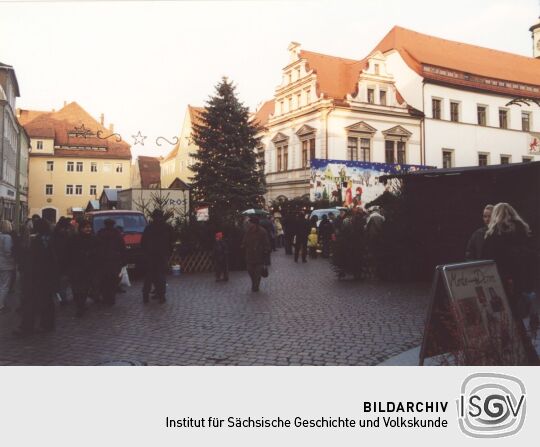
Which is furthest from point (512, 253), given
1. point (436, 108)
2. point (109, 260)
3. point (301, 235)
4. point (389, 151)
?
point (389, 151)

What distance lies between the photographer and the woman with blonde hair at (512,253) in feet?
14.5

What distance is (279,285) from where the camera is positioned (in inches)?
408

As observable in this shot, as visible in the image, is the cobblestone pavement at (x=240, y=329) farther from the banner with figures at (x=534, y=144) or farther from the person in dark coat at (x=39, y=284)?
the banner with figures at (x=534, y=144)

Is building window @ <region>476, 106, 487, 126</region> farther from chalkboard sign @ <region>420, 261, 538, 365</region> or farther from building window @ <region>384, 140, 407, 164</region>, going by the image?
chalkboard sign @ <region>420, 261, 538, 365</region>

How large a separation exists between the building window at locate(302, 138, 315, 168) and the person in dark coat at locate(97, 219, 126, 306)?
831 inches

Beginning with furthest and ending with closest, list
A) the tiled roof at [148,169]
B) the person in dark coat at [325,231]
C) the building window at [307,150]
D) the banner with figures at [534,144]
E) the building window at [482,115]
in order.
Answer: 1. the building window at [307,150]
2. the building window at [482,115]
3. the person in dark coat at [325,231]
4. the tiled roof at [148,169]
5. the banner with figures at [534,144]

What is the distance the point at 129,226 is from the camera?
44.4ft

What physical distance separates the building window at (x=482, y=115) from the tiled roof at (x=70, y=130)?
15505 millimetres

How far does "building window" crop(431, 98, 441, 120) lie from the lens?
26.3 meters

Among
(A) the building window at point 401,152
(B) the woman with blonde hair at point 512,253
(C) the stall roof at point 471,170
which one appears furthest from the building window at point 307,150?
(B) the woman with blonde hair at point 512,253
